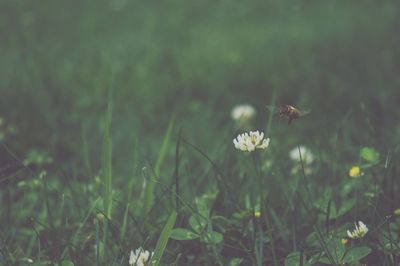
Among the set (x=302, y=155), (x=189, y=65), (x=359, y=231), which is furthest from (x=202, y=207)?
(x=189, y=65)

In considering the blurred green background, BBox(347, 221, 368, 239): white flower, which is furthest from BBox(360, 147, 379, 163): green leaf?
the blurred green background

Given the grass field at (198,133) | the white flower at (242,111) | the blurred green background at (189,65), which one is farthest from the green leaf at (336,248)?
the white flower at (242,111)

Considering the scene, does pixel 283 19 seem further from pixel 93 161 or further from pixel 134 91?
pixel 93 161

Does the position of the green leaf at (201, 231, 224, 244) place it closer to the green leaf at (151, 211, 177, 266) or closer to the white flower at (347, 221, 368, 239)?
the green leaf at (151, 211, 177, 266)

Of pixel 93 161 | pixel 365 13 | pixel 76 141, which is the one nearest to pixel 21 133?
pixel 76 141

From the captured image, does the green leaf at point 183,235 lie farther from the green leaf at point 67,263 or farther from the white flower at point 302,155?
the white flower at point 302,155

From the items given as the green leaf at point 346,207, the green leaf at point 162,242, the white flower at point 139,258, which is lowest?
the green leaf at point 346,207

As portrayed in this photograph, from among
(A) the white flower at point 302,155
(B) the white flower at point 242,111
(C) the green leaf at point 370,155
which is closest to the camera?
(C) the green leaf at point 370,155
